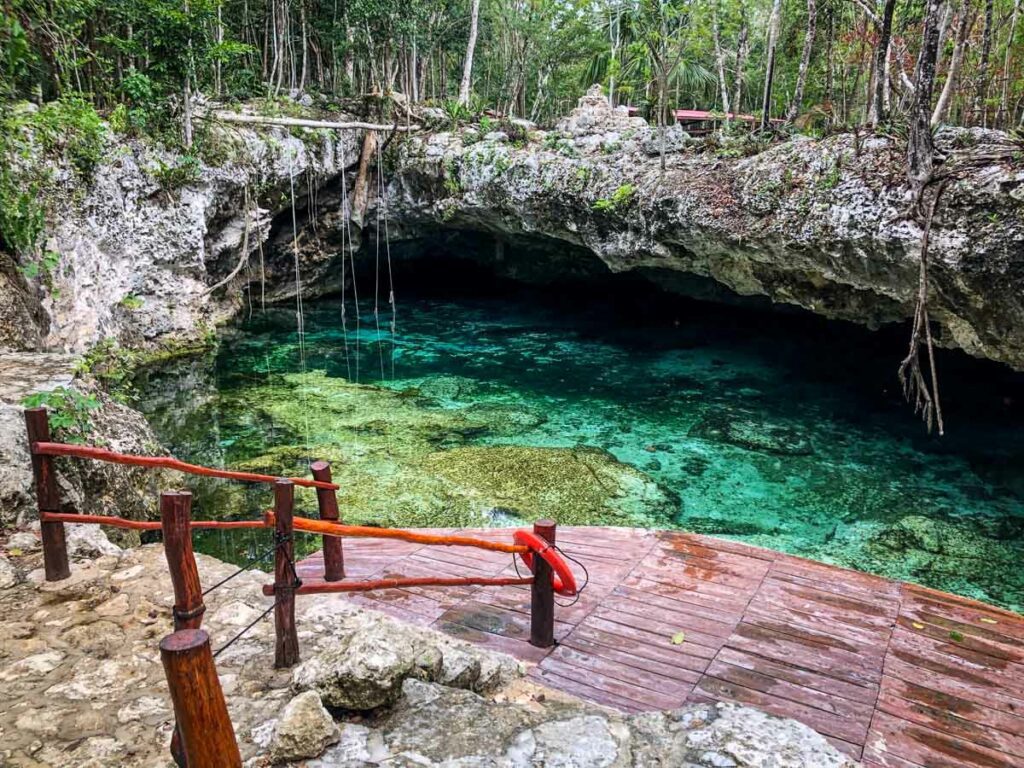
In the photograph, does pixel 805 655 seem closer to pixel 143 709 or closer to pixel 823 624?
pixel 823 624

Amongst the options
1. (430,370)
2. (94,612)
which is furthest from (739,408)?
(94,612)

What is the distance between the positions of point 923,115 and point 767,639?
5861 mm

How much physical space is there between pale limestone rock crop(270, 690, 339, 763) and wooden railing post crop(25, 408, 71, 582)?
1977 millimetres

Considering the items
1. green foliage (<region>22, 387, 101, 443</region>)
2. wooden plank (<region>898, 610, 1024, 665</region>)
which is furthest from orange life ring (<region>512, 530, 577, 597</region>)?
green foliage (<region>22, 387, 101, 443</region>)

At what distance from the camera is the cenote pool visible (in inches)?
290

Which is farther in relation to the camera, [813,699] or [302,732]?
[813,699]

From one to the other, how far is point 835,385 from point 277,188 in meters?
11.5

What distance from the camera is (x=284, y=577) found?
276 centimetres

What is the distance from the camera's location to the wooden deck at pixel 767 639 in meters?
3.14

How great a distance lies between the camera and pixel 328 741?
2.38 metres

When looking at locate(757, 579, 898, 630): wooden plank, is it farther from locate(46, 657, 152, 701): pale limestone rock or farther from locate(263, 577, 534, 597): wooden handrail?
locate(46, 657, 152, 701): pale limestone rock

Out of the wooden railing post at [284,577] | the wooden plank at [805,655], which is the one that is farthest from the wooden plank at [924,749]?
the wooden railing post at [284,577]

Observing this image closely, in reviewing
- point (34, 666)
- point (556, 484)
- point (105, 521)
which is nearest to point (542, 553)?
point (105, 521)

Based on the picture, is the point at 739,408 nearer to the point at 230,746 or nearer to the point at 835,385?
the point at 835,385
